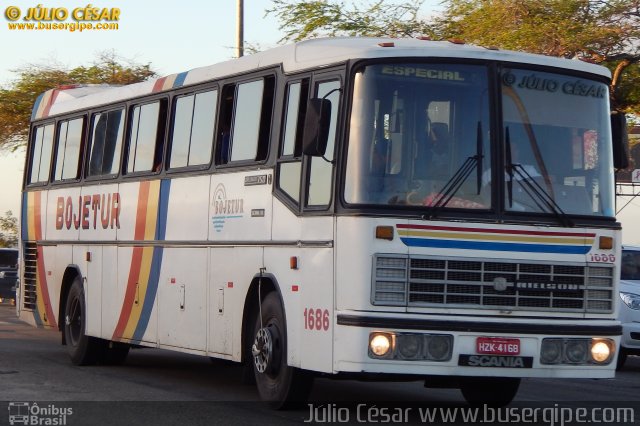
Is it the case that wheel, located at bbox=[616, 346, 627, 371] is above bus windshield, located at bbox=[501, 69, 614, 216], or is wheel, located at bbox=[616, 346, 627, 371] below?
below

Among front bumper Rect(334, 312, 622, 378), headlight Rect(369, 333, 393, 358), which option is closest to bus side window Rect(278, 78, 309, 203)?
front bumper Rect(334, 312, 622, 378)

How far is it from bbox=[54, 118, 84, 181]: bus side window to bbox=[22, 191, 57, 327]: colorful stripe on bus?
82 cm

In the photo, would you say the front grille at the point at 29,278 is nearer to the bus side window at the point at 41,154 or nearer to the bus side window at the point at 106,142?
the bus side window at the point at 41,154

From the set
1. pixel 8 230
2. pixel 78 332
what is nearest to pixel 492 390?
pixel 78 332

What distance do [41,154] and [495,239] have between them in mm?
10413

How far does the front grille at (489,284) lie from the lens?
1111cm

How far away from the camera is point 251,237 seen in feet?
43.2

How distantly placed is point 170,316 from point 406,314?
185 inches

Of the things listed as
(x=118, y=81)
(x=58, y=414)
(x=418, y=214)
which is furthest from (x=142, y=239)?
(x=118, y=81)

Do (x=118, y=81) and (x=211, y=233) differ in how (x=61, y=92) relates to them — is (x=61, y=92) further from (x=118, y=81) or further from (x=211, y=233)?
(x=118, y=81)

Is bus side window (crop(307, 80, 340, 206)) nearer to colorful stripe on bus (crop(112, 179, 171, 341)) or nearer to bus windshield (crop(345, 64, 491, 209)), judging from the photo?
bus windshield (crop(345, 64, 491, 209))

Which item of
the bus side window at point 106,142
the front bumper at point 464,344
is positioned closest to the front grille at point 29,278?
the bus side window at point 106,142

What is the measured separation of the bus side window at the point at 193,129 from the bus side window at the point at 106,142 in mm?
1979

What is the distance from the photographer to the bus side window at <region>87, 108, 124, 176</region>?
17406 millimetres
